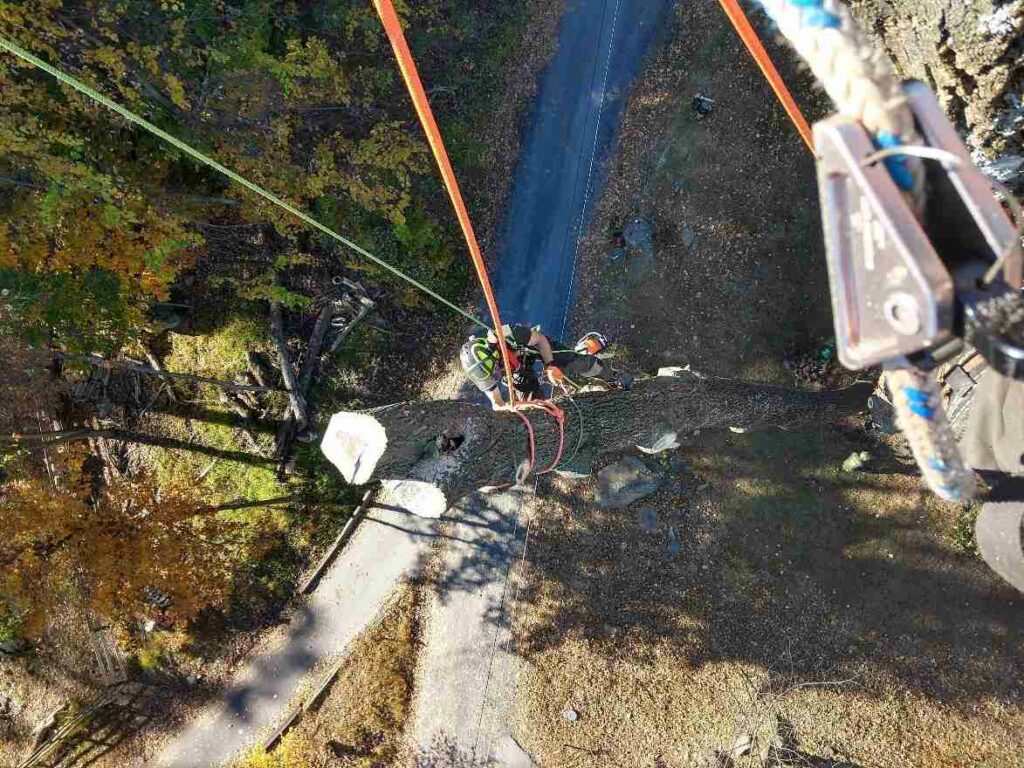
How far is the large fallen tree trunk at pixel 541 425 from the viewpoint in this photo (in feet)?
14.9

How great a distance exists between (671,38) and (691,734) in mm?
9380

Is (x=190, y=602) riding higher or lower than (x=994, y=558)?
lower

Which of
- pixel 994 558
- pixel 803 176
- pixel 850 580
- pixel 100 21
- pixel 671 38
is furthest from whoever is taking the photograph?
pixel 671 38

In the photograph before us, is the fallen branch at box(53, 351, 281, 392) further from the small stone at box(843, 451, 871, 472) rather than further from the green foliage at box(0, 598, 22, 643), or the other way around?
the small stone at box(843, 451, 871, 472)

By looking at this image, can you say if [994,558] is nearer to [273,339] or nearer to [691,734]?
[691,734]

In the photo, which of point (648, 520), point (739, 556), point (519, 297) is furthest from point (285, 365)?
point (739, 556)

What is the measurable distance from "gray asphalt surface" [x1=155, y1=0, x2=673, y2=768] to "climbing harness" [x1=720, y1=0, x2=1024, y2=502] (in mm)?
6726

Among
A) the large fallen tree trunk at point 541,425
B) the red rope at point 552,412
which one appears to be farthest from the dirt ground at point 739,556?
the red rope at point 552,412

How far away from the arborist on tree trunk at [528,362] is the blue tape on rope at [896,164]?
3.54 meters

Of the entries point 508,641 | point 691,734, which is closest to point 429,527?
point 508,641

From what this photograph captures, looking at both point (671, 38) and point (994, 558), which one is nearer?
point (994, 558)

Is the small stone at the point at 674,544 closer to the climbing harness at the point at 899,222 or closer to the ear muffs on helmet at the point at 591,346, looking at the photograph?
the ear muffs on helmet at the point at 591,346

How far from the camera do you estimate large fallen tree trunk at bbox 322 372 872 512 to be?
4.53 m

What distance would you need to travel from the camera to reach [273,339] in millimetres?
9484
